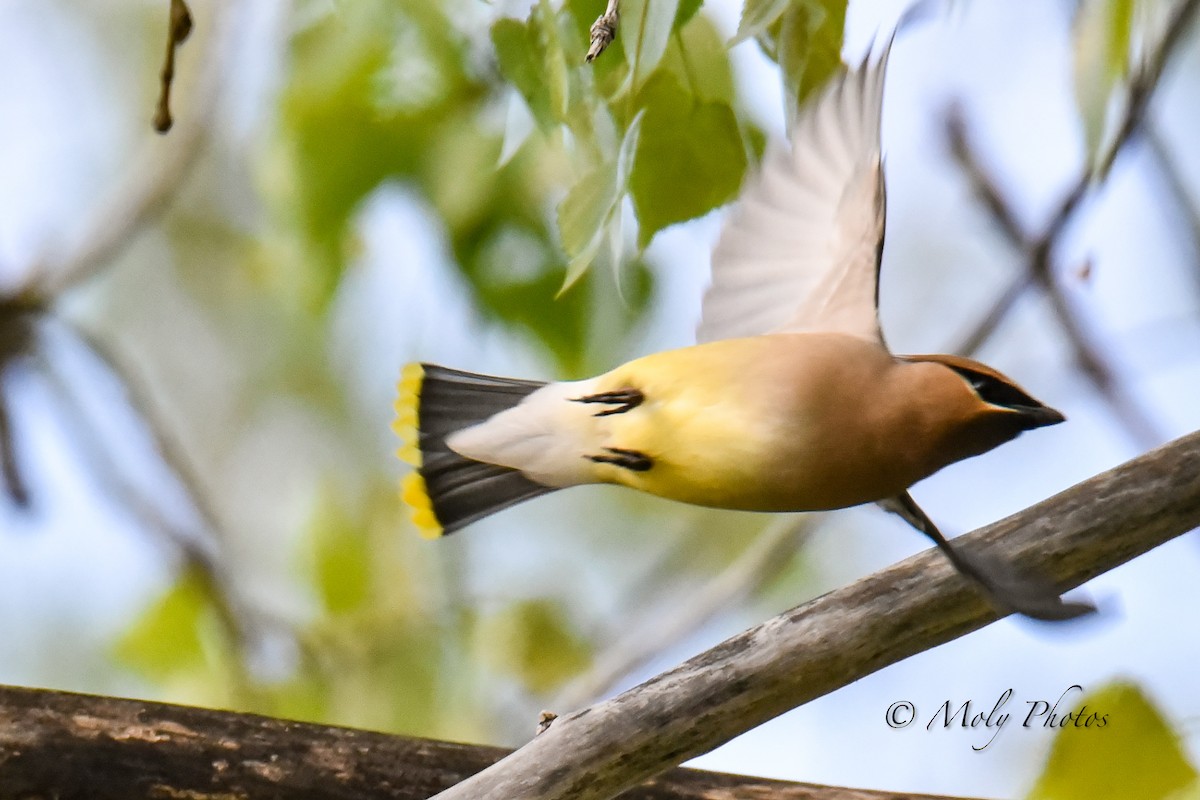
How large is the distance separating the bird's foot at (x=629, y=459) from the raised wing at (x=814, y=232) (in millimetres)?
160

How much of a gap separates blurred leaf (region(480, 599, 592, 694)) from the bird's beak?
37.1 inches

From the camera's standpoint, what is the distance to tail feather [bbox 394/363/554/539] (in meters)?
0.99

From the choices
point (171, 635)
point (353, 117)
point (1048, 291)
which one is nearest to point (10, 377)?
point (171, 635)

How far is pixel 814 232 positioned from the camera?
2.98ft

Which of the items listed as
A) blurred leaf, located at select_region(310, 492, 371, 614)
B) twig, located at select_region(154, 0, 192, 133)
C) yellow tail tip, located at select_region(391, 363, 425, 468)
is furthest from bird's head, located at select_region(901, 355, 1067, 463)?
blurred leaf, located at select_region(310, 492, 371, 614)

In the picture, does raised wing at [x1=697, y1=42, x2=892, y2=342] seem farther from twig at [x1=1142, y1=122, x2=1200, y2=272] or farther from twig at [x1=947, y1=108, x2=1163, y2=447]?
twig at [x1=1142, y1=122, x2=1200, y2=272]

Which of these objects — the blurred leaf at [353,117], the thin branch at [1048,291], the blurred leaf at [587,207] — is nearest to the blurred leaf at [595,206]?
the blurred leaf at [587,207]

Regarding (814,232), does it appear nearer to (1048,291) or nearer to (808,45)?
(808,45)

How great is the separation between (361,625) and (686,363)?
0.96 metres

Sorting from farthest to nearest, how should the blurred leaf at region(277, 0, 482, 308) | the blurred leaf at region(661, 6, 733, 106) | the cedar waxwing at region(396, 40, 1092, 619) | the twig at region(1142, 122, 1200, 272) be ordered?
the twig at region(1142, 122, 1200, 272) → the blurred leaf at region(277, 0, 482, 308) → the blurred leaf at region(661, 6, 733, 106) → the cedar waxwing at region(396, 40, 1092, 619)

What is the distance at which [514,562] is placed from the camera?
2291mm

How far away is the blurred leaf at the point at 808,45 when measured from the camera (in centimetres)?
74

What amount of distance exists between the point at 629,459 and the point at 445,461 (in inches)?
10.0

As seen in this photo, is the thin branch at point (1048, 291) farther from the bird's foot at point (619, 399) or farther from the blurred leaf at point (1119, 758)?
the bird's foot at point (619, 399)
